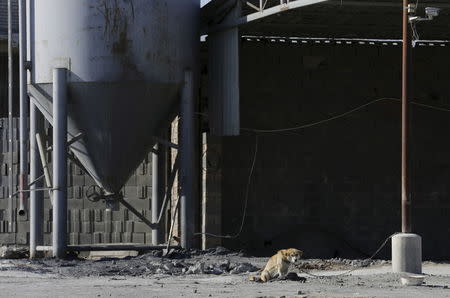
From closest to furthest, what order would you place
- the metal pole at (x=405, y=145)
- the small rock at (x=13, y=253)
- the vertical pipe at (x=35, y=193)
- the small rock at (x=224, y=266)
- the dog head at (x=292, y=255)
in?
the dog head at (x=292, y=255), the metal pole at (x=405, y=145), the small rock at (x=224, y=266), the vertical pipe at (x=35, y=193), the small rock at (x=13, y=253)

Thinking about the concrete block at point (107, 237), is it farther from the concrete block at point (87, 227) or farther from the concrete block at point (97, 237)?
the concrete block at point (87, 227)

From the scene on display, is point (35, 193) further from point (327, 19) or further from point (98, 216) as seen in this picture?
point (327, 19)

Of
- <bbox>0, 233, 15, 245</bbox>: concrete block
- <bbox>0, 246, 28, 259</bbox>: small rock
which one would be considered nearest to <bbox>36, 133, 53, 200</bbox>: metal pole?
<bbox>0, 246, 28, 259</bbox>: small rock

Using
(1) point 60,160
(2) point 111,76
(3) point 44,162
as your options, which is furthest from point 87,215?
(2) point 111,76

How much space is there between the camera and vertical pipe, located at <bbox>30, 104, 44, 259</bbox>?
69.8 ft

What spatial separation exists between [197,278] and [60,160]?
416cm

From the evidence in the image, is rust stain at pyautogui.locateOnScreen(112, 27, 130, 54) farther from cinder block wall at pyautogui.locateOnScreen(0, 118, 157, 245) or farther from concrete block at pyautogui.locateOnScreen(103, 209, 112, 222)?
concrete block at pyautogui.locateOnScreen(103, 209, 112, 222)

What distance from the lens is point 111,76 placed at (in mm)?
20203

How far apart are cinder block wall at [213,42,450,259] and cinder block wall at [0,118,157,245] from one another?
5.62 feet

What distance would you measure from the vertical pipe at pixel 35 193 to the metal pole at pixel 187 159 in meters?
2.73

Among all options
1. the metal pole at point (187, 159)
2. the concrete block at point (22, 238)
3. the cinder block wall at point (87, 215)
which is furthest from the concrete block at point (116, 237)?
the metal pole at point (187, 159)

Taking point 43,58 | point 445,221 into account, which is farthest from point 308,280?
point 445,221

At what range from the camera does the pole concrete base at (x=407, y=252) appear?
17141 mm

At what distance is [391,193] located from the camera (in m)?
24.1
